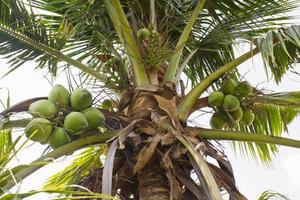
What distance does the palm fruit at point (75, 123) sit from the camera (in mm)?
2539

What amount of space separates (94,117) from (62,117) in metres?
0.16

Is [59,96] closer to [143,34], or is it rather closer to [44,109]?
[44,109]

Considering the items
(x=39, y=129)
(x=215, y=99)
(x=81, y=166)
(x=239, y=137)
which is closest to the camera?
(x=39, y=129)

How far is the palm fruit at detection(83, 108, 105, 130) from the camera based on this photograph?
2643 mm

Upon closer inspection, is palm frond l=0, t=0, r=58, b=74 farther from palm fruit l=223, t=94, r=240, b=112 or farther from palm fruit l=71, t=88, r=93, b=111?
palm fruit l=223, t=94, r=240, b=112

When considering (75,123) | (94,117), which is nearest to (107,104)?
(94,117)

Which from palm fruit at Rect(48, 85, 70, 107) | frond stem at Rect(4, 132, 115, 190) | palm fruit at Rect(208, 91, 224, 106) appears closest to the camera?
frond stem at Rect(4, 132, 115, 190)

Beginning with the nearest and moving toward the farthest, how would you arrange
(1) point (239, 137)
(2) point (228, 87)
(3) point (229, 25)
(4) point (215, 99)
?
(1) point (239, 137) < (4) point (215, 99) < (2) point (228, 87) < (3) point (229, 25)

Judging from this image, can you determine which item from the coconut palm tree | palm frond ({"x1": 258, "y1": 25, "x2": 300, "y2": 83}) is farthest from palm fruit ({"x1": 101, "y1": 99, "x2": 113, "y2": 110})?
palm frond ({"x1": 258, "y1": 25, "x2": 300, "y2": 83})

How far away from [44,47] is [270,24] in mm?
1670

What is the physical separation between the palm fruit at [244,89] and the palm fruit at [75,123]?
1.04 meters

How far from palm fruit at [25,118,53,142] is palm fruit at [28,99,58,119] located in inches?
1.8

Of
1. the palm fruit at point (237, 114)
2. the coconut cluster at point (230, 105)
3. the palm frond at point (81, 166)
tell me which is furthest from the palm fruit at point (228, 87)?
the palm frond at point (81, 166)

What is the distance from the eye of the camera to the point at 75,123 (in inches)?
100
